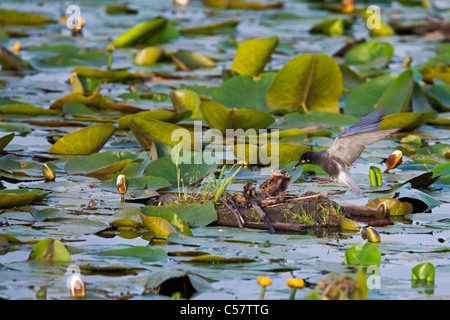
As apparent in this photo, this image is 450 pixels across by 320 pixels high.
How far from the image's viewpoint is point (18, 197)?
4.88 m

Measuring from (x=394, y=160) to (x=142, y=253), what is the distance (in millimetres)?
2599

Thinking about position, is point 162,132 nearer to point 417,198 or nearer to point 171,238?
point 171,238

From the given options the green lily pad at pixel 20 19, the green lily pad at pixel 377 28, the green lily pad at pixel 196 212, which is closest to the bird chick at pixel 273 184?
the green lily pad at pixel 196 212

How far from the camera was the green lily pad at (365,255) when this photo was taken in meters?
4.07

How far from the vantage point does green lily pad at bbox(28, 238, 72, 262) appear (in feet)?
13.0

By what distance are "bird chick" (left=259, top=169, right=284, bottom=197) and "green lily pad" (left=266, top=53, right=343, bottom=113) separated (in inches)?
96.5

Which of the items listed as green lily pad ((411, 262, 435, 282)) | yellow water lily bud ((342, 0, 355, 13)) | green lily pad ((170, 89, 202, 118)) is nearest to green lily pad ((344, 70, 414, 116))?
green lily pad ((170, 89, 202, 118))

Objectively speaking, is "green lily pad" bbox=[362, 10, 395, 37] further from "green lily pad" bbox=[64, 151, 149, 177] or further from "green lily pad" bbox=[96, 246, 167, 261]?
"green lily pad" bbox=[96, 246, 167, 261]

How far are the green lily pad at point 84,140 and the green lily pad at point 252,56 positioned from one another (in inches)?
110

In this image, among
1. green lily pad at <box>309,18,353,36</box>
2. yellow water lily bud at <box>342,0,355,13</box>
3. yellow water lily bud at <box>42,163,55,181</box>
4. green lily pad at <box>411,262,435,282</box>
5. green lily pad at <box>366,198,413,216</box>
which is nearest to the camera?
Answer: green lily pad at <box>411,262,435,282</box>

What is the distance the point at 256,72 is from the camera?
8.93 m

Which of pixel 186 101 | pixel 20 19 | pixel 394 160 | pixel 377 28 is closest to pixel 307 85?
pixel 186 101

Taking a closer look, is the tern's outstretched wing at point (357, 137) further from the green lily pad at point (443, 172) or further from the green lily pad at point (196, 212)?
the green lily pad at point (196, 212)
